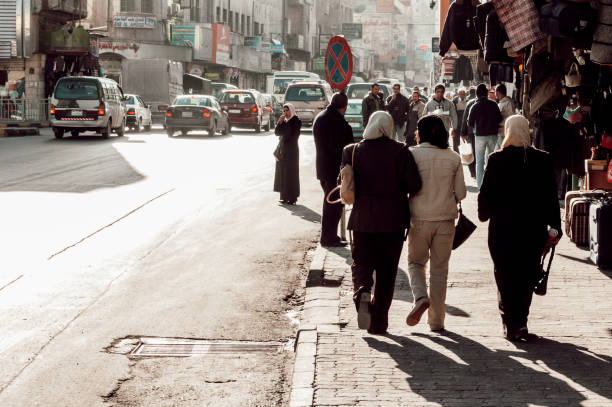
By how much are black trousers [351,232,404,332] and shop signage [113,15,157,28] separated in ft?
195

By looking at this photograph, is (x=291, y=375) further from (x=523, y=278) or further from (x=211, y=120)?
(x=211, y=120)

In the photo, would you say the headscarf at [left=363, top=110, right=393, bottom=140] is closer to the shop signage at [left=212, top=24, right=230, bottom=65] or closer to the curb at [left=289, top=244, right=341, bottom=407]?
the curb at [left=289, top=244, right=341, bottom=407]

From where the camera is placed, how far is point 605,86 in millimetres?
10594

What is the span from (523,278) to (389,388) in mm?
1891

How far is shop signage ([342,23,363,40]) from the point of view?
131m

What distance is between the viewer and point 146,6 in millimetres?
68562

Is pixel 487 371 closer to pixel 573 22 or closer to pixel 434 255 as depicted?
pixel 434 255

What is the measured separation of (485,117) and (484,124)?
117mm

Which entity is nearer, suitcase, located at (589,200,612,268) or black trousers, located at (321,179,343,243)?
suitcase, located at (589,200,612,268)

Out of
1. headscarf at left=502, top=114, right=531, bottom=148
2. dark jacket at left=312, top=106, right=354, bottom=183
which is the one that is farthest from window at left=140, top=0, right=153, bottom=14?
headscarf at left=502, top=114, right=531, bottom=148

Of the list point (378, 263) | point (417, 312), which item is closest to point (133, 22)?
point (378, 263)

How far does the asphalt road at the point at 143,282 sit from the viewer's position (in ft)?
21.4

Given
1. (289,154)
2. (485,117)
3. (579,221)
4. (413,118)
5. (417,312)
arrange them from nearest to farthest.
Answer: (417,312), (579,221), (289,154), (485,117), (413,118)

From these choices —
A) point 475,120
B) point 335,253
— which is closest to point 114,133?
point 475,120
